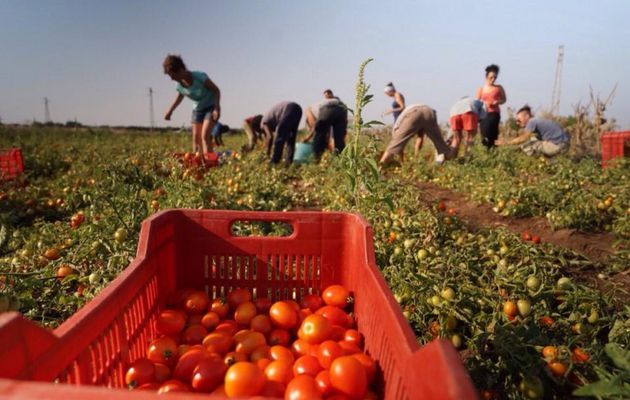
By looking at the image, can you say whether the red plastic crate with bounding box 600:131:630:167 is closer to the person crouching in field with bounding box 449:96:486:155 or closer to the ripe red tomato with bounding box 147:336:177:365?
the person crouching in field with bounding box 449:96:486:155

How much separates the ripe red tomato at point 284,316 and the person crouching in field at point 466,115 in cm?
653

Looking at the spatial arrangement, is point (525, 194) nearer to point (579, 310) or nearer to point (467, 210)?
point (467, 210)

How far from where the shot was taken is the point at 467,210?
455 cm

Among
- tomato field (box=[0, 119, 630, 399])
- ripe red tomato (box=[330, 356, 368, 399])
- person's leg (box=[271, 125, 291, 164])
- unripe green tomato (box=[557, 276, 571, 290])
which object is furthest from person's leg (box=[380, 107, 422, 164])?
ripe red tomato (box=[330, 356, 368, 399])

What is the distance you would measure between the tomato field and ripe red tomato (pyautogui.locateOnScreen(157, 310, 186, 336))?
0.58 m

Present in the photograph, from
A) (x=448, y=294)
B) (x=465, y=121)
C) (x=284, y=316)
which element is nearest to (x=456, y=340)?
(x=448, y=294)

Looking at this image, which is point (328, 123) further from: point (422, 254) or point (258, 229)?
point (422, 254)

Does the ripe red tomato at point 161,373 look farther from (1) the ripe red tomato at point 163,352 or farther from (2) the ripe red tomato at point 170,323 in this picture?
(2) the ripe red tomato at point 170,323

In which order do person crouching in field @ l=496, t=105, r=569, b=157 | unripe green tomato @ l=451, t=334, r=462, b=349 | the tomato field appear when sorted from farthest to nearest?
person crouching in field @ l=496, t=105, r=569, b=157, unripe green tomato @ l=451, t=334, r=462, b=349, the tomato field

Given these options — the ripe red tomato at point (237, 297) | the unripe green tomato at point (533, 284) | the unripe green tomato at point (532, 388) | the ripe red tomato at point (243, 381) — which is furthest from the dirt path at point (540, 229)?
the ripe red tomato at point (243, 381)

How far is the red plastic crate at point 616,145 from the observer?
6.38 meters

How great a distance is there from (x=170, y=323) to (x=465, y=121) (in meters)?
7.13

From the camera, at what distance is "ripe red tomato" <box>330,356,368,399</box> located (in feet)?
4.12

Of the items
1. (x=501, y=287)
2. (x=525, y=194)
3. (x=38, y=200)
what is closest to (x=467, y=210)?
(x=525, y=194)
